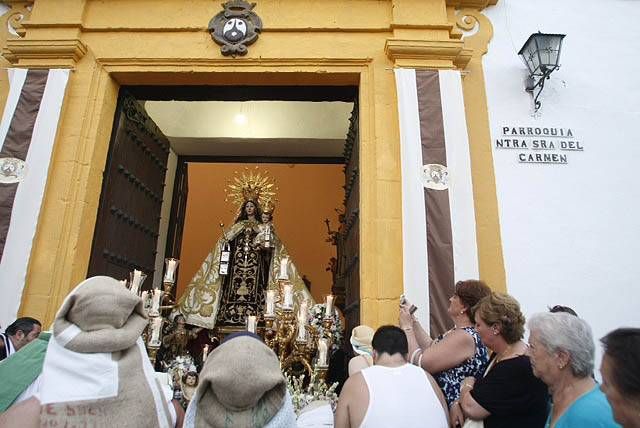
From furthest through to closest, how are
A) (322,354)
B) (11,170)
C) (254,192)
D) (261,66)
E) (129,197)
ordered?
(254,192), (129,197), (261,66), (11,170), (322,354)

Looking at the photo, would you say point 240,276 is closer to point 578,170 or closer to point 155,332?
point 155,332

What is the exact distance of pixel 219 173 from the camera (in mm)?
10312

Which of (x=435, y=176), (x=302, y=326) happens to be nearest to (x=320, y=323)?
(x=302, y=326)

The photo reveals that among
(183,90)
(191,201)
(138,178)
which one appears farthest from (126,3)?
(191,201)

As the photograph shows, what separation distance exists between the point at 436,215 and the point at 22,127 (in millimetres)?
3938

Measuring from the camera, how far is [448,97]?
14.3 ft

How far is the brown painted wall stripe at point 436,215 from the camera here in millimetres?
3811

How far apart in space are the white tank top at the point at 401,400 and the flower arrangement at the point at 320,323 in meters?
2.16

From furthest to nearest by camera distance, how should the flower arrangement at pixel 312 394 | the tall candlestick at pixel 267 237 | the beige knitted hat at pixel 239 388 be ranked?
the tall candlestick at pixel 267 237, the flower arrangement at pixel 312 394, the beige knitted hat at pixel 239 388

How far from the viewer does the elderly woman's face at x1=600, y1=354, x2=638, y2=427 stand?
1388 millimetres

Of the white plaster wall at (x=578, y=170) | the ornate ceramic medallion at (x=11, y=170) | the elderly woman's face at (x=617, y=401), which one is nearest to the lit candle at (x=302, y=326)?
the white plaster wall at (x=578, y=170)

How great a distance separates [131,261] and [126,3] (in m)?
2.76

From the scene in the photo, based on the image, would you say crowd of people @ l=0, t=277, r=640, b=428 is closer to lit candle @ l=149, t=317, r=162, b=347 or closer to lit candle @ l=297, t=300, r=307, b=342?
lit candle @ l=297, t=300, r=307, b=342

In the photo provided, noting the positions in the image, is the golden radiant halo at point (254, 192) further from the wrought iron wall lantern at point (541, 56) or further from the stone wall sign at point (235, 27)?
the wrought iron wall lantern at point (541, 56)
